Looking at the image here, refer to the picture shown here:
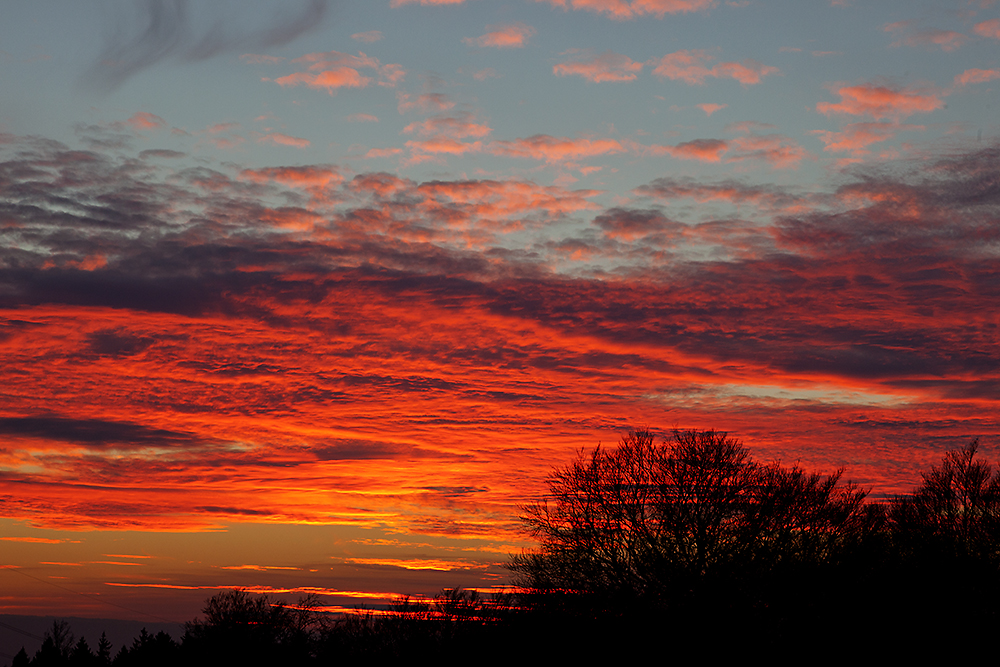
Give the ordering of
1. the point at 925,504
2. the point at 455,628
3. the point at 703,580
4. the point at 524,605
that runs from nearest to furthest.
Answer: the point at 703,580 → the point at 524,605 → the point at 925,504 → the point at 455,628

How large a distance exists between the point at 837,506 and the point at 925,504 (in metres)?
10.6

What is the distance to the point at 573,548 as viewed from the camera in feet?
117

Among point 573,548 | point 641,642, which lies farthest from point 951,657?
point 573,548

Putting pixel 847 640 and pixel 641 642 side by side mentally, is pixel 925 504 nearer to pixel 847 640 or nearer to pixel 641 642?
pixel 847 640

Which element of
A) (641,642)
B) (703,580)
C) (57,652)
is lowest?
(57,652)

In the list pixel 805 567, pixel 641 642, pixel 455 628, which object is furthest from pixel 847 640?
pixel 455 628

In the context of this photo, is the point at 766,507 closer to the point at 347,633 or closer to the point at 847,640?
→ the point at 847,640

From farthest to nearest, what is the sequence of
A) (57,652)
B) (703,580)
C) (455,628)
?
(57,652)
(455,628)
(703,580)

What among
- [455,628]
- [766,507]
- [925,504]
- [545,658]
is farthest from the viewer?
[455,628]

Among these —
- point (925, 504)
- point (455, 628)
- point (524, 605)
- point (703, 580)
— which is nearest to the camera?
point (703, 580)

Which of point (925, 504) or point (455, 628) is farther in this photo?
point (455, 628)

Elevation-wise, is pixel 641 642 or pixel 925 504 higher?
pixel 925 504

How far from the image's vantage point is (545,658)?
45062 millimetres

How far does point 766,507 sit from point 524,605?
11763mm
